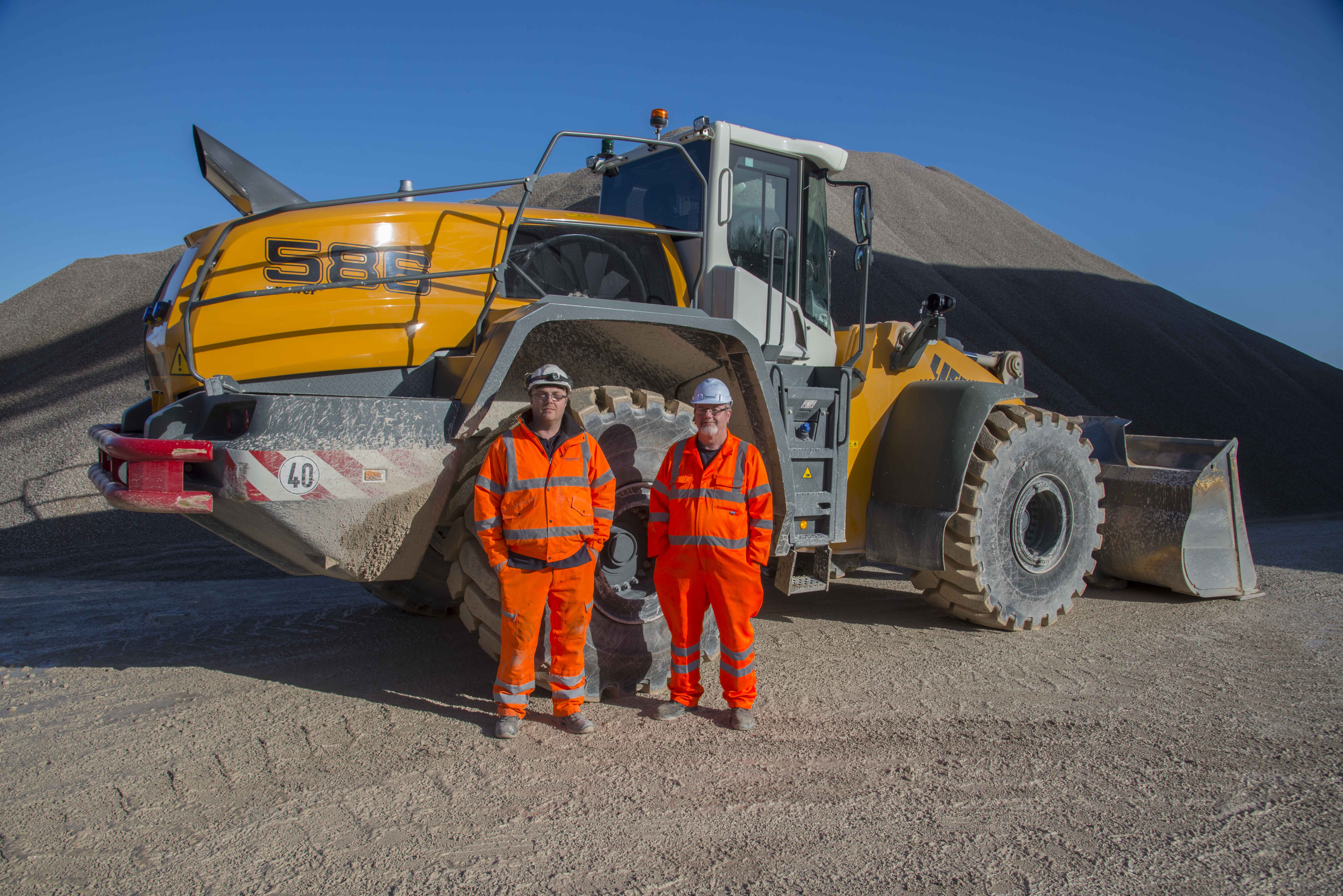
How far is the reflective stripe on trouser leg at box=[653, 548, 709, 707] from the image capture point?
12.3 ft

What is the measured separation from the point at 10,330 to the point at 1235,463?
1983 centimetres

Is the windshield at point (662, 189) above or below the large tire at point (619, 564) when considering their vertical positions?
above

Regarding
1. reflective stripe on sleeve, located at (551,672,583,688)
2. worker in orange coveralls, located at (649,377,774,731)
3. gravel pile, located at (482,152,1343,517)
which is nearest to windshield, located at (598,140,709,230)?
worker in orange coveralls, located at (649,377,774,731)

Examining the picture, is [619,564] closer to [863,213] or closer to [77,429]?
[863,213]

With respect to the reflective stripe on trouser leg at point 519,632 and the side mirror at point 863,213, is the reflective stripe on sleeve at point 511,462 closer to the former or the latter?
the reflective stripe on trouser leg at point 519,632

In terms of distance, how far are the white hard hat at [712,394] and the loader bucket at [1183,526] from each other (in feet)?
11.9

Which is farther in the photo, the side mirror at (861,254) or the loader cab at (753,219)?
the side mirror at (861,254)

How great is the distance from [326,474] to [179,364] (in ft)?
2.92

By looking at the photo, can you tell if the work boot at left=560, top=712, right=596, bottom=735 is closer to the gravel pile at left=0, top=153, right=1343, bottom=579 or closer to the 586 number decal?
the 586 number decal

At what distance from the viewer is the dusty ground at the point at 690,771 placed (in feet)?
8.23

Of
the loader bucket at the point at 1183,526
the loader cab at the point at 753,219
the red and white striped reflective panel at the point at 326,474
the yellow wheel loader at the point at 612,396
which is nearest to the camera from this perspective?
Result: the red and white striped reflective panel at the point at 326,474

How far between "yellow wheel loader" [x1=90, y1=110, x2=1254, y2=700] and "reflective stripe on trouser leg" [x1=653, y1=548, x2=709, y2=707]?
213 mm

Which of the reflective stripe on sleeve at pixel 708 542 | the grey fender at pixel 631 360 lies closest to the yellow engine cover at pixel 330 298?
the grey fender at pixel 631 360

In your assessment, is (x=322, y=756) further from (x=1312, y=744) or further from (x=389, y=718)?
(x=1312, y=744)
